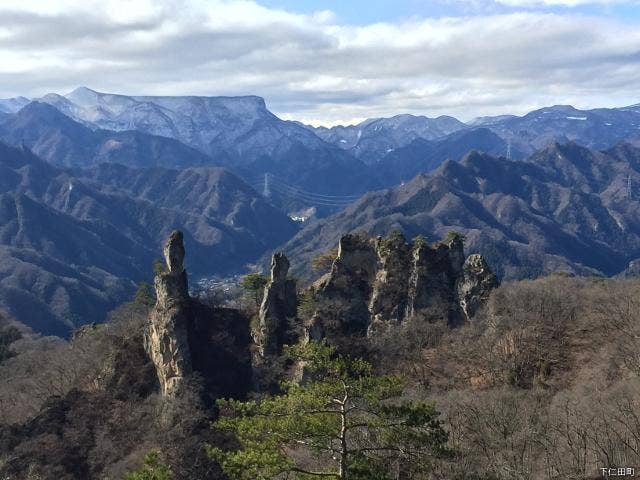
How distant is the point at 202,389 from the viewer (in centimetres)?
6375

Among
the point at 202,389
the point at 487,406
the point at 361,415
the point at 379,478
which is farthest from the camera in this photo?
the point at 202,389

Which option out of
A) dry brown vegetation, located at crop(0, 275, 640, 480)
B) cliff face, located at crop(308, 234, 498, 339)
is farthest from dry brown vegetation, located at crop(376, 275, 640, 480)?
cliff face, located at crop(308, 234, 498, 339)

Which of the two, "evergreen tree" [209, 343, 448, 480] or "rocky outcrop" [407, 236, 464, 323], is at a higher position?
"evergreen tree" [209, 343, 448, 480]

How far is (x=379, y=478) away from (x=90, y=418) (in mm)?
45872

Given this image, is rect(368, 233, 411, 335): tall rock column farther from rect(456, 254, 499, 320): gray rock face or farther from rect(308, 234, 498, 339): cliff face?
rect(456, 254, 499, 320): gray rock face

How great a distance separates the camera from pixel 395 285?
242 feet

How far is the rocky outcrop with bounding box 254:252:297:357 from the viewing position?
70062 mm

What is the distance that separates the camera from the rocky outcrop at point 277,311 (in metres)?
70.1

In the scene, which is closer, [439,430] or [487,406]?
[439,430]

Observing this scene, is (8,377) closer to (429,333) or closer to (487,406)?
(429,333)

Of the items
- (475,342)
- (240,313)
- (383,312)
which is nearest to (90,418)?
(240,313)

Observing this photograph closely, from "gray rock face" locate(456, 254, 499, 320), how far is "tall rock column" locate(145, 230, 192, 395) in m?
29.9

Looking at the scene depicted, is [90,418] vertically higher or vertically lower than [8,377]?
higher

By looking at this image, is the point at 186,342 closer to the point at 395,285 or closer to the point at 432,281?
the point at 395,285
